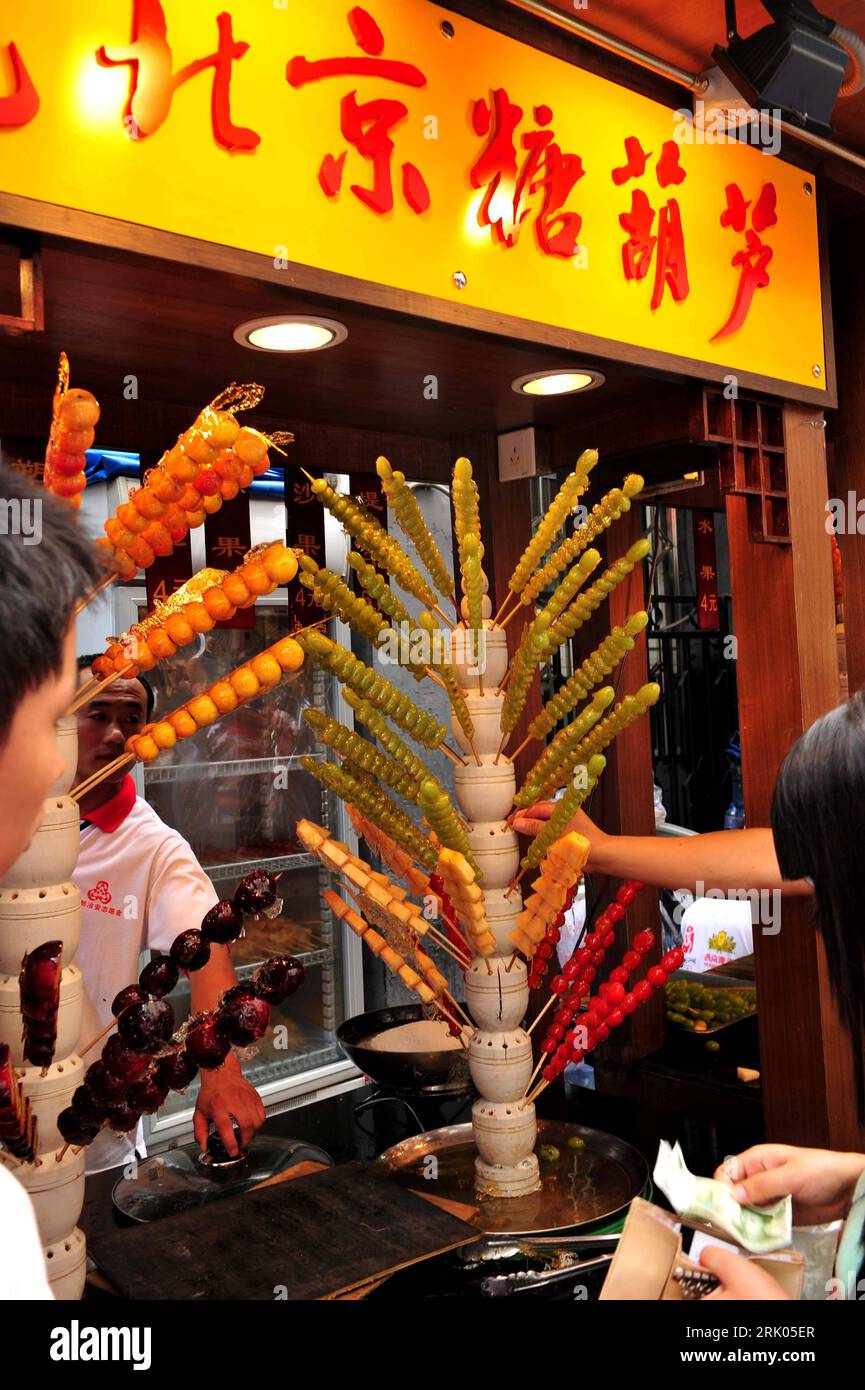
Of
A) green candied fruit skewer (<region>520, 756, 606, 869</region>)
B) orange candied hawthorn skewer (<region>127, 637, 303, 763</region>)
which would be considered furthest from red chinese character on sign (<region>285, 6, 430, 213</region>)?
green candied fruit skewer (<region>520, 756, 606, 869</region>)

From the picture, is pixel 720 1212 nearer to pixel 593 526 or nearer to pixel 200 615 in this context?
pixel 200 615

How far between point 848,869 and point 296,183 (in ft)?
4.40

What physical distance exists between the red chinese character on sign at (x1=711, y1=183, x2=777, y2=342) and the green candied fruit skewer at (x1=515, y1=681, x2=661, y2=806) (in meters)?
1.14

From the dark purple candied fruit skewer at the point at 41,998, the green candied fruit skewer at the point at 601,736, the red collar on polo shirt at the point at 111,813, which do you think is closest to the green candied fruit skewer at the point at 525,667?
the green candied fruit skewer at the point at 601,736

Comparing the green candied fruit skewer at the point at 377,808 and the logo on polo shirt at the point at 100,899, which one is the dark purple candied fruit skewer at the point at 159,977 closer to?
the green candied fruit skewer at the point at 377,808

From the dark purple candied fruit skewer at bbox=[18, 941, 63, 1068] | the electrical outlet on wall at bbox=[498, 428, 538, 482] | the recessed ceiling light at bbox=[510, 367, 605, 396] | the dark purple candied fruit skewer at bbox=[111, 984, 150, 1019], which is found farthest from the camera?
the electrical outlet on wall at bbox=[498, 428, 538, 482]

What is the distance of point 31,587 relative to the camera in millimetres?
763

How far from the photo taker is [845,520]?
3699mm

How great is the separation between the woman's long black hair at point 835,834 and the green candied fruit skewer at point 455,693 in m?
0.69

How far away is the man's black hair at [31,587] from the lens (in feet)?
2.47

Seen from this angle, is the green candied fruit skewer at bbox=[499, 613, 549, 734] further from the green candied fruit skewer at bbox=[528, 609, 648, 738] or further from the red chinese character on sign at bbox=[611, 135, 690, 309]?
the red chinese character on sign at bbox=[611, 135, 690, 309]

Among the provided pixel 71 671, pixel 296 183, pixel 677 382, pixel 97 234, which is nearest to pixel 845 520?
pixel 677 382

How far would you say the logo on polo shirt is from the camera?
2633 mm

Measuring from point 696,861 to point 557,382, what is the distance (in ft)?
3.97
